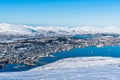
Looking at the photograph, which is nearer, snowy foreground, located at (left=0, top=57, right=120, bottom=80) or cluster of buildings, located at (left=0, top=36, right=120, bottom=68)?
snowy foreground, located at (left=0, top=57, right=120, bottom=80)

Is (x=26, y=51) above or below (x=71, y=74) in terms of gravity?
below

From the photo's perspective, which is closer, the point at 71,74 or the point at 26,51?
the point at 71,74

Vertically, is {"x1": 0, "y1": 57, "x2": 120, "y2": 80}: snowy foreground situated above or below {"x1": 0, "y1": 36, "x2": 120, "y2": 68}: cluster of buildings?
above

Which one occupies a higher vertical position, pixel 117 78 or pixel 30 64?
pixel 117 78

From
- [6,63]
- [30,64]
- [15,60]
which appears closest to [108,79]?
[30,64]

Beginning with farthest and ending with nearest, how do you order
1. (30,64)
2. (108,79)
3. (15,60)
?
1. (15,60)
2. (30,64)
3. (108,79)

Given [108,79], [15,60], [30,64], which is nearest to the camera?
[108,79]

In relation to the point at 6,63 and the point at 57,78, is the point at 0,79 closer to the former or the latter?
the point at 57,78

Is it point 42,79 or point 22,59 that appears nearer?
point 42,79

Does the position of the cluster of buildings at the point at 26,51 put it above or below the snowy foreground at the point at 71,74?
below

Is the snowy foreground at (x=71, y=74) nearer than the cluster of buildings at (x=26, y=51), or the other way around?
the snowy foreground at (x=71, y=74)
